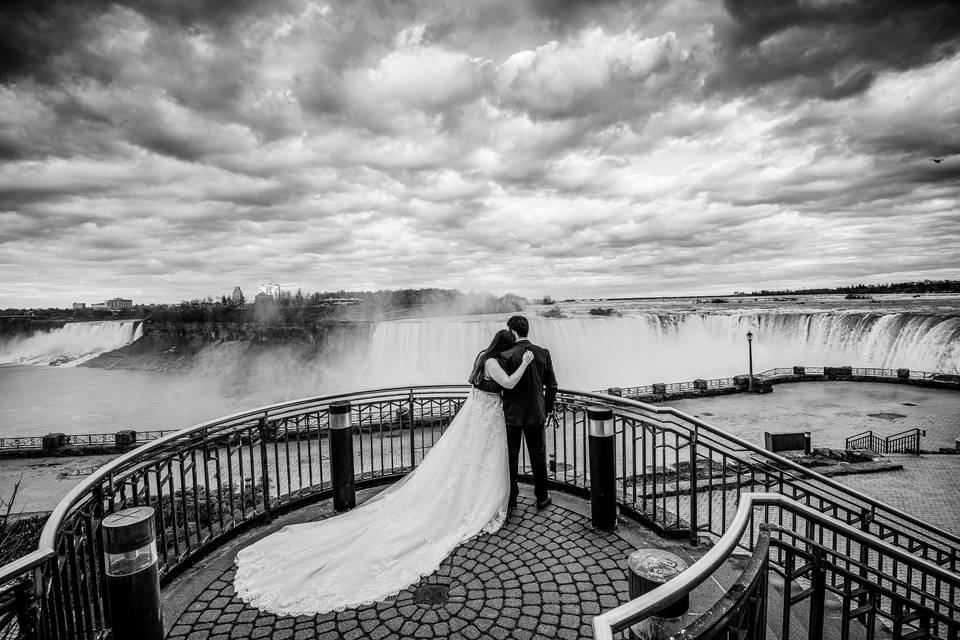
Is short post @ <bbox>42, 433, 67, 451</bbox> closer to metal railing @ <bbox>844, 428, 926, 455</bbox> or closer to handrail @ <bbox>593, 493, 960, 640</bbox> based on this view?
handrail @ <bbox>593, 493, 960, 640</bbox>

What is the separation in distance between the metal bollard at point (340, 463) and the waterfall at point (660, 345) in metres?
35.6

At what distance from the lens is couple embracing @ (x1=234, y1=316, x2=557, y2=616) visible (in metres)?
3.97

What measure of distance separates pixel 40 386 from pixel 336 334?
123ft

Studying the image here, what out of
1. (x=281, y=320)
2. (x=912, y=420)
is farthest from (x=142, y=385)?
(x=912, y=420)

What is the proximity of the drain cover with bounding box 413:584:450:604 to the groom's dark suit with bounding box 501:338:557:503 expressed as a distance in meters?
1.71

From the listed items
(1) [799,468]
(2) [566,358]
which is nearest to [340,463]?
(1) [799,468]

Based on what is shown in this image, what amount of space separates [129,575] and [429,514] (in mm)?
2640

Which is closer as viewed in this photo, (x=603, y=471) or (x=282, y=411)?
(x=603, y=471)

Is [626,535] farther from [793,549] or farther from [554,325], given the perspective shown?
[554,325]

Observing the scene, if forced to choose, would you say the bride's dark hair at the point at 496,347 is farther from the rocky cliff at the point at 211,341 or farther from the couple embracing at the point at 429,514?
the rocky cliff at the point at 211,341

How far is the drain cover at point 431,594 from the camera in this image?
3.81 m

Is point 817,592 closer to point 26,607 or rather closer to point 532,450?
point 532,450

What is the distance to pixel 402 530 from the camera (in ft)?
15.3

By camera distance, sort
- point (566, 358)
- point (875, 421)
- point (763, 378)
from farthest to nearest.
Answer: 1. point (566, 358)
2. point (763, 378)
3. point (875, 421)
